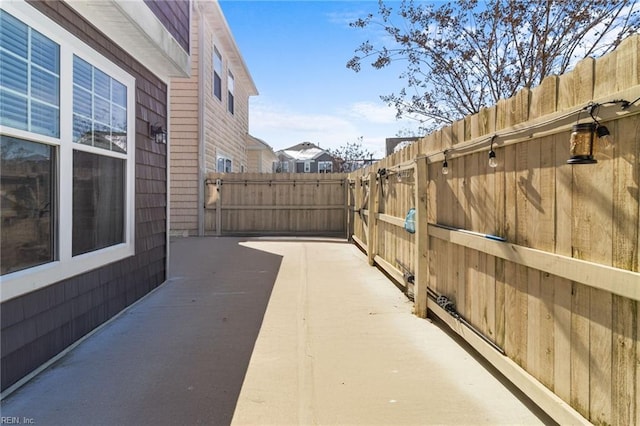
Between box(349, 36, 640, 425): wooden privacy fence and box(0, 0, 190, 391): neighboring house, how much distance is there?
3.15 meters

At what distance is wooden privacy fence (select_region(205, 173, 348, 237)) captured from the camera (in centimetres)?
1253

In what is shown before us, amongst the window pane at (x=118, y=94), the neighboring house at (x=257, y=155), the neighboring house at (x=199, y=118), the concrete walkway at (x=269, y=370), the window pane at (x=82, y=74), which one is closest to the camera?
the concrete walkway at (x=269, y=370)

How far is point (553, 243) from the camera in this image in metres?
2.32

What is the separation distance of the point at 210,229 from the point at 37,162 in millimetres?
9365

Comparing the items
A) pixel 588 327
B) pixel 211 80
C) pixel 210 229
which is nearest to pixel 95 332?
pixel 588 327

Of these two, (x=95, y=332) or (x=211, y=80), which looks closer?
(x=95, y=332)

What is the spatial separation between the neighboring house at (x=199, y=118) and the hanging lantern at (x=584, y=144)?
10276 millimetres

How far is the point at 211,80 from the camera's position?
39.4ft

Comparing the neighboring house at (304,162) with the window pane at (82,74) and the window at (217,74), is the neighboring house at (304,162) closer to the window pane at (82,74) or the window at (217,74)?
the window at (217,74)

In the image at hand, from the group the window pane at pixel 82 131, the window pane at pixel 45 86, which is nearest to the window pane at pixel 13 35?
the window pane at pixel 45 86

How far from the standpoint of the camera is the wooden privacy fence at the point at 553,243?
1825mm

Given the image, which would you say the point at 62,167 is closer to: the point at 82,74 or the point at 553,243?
the point at 82,74

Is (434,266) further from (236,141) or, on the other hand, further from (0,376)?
(236,141)

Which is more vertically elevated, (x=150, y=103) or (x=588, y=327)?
(x=150, y=103)
